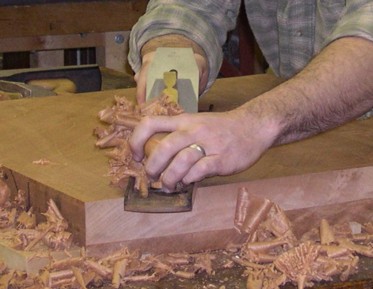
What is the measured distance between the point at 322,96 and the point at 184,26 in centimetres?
60

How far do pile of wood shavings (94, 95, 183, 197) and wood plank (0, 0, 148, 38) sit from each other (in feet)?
5.13

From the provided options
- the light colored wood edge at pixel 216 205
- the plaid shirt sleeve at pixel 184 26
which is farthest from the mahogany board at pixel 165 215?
the plaid shirt sleeve at pixel 184 26

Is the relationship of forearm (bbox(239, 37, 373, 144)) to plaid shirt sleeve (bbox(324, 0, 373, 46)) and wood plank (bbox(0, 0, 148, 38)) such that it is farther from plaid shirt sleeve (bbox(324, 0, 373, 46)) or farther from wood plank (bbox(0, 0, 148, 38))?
wood plank (bbox(0, 0, 148, 38))

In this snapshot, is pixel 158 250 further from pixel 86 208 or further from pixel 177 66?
pixel 177 66

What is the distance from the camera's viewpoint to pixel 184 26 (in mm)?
2258

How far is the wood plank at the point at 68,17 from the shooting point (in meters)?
3.21

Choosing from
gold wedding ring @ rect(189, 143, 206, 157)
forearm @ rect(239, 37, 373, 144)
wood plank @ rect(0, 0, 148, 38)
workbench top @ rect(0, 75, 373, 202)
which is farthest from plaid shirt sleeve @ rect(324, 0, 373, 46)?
wood plank @ rect(0, 0, 148, 38)

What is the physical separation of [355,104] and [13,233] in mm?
702

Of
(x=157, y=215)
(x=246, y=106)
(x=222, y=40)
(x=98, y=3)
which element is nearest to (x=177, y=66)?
(x=246, y=106)

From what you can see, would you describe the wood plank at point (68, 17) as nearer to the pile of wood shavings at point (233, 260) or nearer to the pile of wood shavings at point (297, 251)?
the pile of wood shavings at point (233, 260)

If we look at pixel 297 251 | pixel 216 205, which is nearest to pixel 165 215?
pixel 216 205

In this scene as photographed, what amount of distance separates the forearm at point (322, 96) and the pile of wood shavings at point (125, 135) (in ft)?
0.49

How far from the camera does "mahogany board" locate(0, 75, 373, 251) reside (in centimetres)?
158

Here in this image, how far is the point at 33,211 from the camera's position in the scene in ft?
5.56
